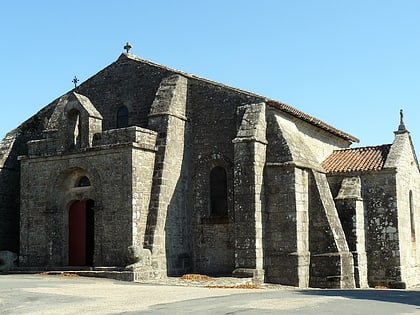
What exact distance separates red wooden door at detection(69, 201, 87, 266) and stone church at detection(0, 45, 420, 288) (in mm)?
41

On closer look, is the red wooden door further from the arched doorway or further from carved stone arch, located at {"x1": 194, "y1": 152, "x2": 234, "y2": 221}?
carved stone arch, located at {"x1": 194, "y1": 152, "x2": 234, "y2": 221}

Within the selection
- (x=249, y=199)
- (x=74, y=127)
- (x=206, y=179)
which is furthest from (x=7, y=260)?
(x=249, y=199)

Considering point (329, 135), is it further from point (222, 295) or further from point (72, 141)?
point (222, 295)

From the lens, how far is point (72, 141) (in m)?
24.4

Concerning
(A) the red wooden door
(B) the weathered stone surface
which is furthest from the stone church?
(B) the weathered stone surface

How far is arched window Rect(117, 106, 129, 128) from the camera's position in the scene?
26.2 meters

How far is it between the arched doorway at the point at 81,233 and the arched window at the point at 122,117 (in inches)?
146

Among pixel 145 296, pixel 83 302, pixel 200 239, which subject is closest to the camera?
pixel 83 302

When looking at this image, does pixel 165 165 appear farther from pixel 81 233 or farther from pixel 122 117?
pixel 81 233

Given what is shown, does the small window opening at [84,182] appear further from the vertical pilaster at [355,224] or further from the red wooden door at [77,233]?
the vertical pilaster at [355,224]

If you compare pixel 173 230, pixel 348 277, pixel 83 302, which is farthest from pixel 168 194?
pixel 83 302

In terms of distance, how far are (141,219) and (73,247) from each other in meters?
3.77

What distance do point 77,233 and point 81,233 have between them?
177 millimetres

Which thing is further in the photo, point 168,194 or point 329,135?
point 329,135
